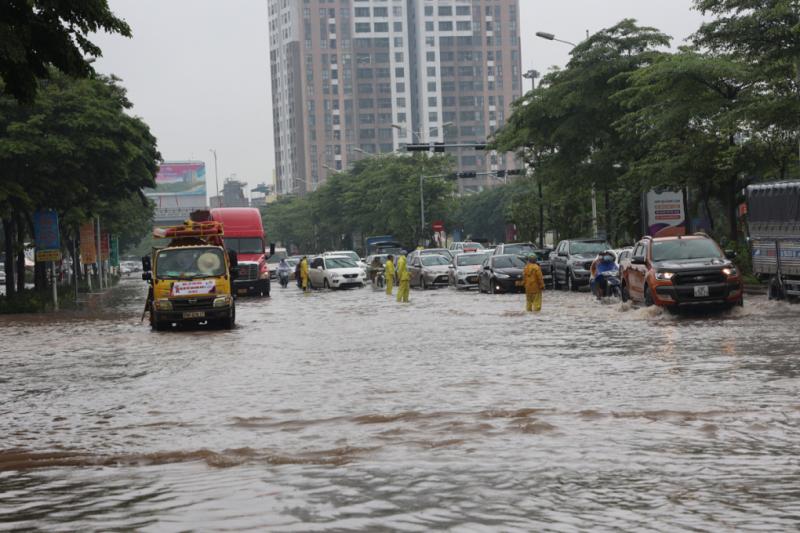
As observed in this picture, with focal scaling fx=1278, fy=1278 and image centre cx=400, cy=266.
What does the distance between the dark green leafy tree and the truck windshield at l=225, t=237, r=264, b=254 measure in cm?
3334

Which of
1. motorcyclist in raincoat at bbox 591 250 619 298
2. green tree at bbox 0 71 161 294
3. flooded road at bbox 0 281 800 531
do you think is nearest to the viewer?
flooded road at bbox 0 281 800 531

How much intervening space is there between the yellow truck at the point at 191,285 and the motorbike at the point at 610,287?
1008 centimetres

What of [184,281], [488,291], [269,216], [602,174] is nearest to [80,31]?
[184,281]

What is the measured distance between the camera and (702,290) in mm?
25891

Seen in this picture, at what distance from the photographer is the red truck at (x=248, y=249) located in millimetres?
49281

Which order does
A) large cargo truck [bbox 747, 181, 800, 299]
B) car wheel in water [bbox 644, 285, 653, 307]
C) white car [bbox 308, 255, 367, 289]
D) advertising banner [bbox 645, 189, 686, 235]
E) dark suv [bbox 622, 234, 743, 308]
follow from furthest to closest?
white car [bbox 308, 255, 367, 289] → advertising banner [bbox 645, 189, 686, 235] → car wheel in water [bbox 644, 285, 653, 307] → large cargo truck [bbox 747, 181, 800, 299] → dark suv [bbox 622, 234, 743, 308]

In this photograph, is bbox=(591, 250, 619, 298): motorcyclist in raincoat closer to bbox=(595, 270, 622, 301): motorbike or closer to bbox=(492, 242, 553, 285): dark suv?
bbox=(595, 270, 622, 301): motorbike

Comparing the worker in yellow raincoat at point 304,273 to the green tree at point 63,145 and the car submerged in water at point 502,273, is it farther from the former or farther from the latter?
the green tree at point 63,145


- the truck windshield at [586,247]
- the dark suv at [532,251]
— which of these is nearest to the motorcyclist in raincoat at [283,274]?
the dark suv at [532,251]

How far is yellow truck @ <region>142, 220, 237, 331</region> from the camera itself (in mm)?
28469

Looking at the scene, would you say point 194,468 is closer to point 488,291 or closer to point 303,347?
point 303,347

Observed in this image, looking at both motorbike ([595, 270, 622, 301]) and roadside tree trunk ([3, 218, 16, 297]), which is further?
roadside tree trunk ([3, 218, 16, 297])

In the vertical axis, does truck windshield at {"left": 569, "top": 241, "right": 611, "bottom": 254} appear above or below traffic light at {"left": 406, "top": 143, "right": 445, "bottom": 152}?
below

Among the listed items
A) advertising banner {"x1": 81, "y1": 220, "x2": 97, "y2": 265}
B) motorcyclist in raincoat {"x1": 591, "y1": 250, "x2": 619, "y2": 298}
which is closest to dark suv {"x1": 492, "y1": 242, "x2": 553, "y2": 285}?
motorcyclist in raincoat {"x1": 591, "y1": 250, "x2": 619, "y2": 298}
